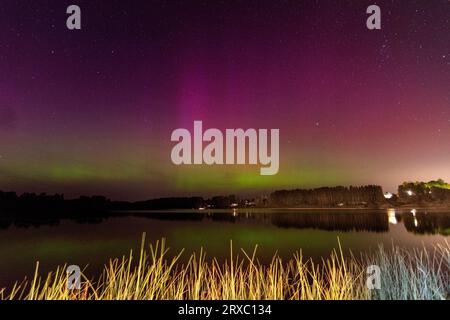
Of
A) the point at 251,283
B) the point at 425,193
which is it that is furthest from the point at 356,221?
the point at 251,283

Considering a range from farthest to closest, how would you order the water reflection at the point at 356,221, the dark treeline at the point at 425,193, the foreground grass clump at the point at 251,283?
the dark treeline at the point at 425,193 → the water reflection at the point at 356,221 → the foreground grass clump at the point at 251,283

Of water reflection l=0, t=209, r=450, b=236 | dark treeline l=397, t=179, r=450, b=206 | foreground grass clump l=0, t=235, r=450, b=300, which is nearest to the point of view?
foreground grass clump l=0, t=235, r=450, b=300

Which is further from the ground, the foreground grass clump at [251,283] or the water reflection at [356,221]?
the foreground grass clump at [251,283]

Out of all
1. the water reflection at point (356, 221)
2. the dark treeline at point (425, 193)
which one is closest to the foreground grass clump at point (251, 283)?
the water reflection at point (356, 221)

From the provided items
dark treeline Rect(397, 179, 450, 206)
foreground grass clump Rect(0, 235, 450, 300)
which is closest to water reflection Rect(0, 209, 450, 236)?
dark treeline Rect(397, 179, 450, 206)

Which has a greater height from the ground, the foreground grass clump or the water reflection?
the foreground grass clump

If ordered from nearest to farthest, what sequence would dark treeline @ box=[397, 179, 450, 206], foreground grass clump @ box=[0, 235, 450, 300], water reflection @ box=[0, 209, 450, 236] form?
foreground grass clump @ box=[0, 235, 450, 300]
water reflection @ box=[0, 209, 450, 236]
dark treeline @ box=[397, 179, 450, 206]

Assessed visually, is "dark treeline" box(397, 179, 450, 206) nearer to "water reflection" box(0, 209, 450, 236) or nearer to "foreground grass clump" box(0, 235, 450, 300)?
"water reflection" box(0, 209, 450, 236)

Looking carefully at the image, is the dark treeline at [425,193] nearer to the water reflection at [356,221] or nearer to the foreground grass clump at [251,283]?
the water reflection at [356,221]

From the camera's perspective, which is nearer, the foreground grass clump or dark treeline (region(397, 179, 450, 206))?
the foreground grass clump

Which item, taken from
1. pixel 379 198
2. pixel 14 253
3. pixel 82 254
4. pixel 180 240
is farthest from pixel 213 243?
pixel 379 198
